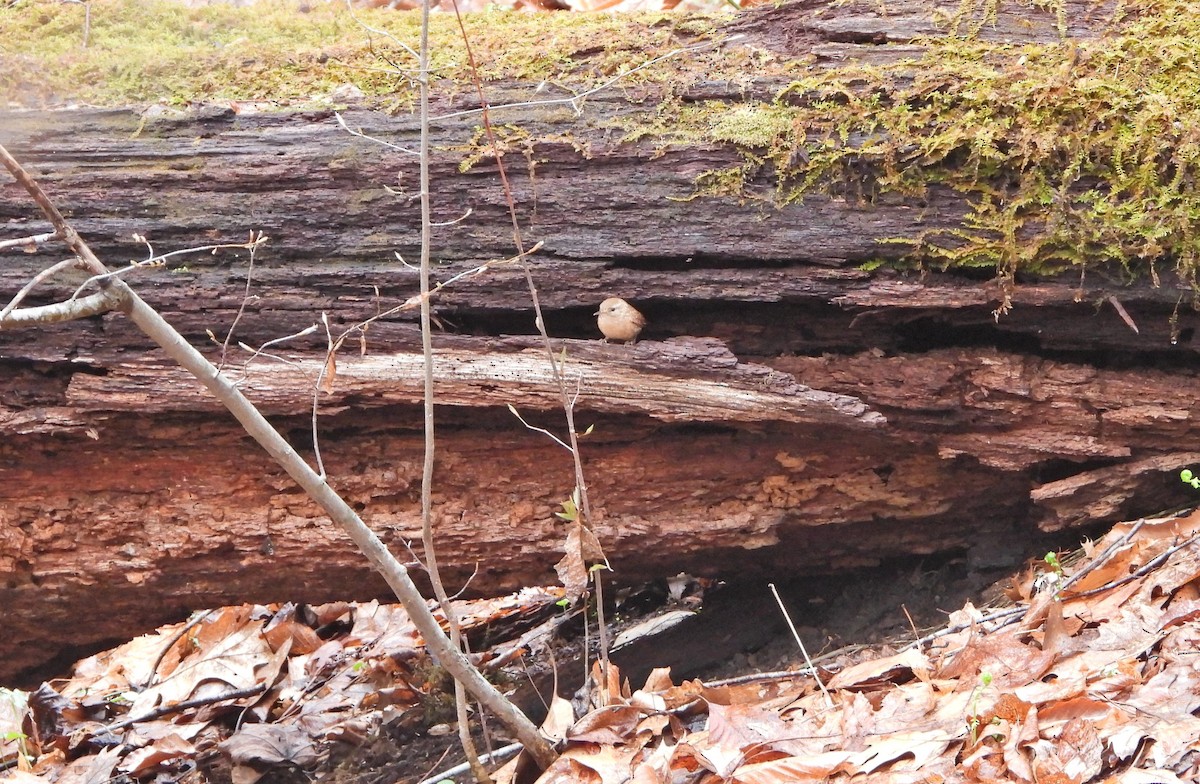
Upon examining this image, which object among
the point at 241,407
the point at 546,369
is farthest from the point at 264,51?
the point at 241,407

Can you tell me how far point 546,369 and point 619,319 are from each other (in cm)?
25

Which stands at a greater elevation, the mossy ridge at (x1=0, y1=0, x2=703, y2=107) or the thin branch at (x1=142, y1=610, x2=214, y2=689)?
the mossy ridge at (x1=0, y1=0, x2=703, y2=107)

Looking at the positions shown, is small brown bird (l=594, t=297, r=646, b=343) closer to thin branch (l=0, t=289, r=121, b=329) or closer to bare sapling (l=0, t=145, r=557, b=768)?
bare sapling (l=0, t=145, r=557, b=768)

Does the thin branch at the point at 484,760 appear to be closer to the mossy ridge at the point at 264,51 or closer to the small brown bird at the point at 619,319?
the small brown bird at the point at 619,319

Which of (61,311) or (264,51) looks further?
(264,51)

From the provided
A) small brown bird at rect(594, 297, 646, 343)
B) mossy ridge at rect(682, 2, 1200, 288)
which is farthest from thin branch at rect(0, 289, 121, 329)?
mossy ridge at rect(682, 2, 1200, 288)

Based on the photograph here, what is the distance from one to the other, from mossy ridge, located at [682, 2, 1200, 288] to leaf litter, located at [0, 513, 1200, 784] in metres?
0.87

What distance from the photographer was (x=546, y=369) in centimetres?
253

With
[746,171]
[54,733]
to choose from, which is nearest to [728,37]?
[746,171]

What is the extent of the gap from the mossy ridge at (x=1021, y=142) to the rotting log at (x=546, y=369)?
0.07 m

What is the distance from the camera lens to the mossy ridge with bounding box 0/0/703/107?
287cm

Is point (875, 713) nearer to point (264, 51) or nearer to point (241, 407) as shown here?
point (241, 407)

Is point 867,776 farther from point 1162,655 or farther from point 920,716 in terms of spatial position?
point 1162,655

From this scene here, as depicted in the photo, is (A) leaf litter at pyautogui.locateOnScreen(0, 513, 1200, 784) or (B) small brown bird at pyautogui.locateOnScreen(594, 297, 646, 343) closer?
(A) leaf litter at pyautogui.locateOnScreen(0, 513, 1200, 784)
